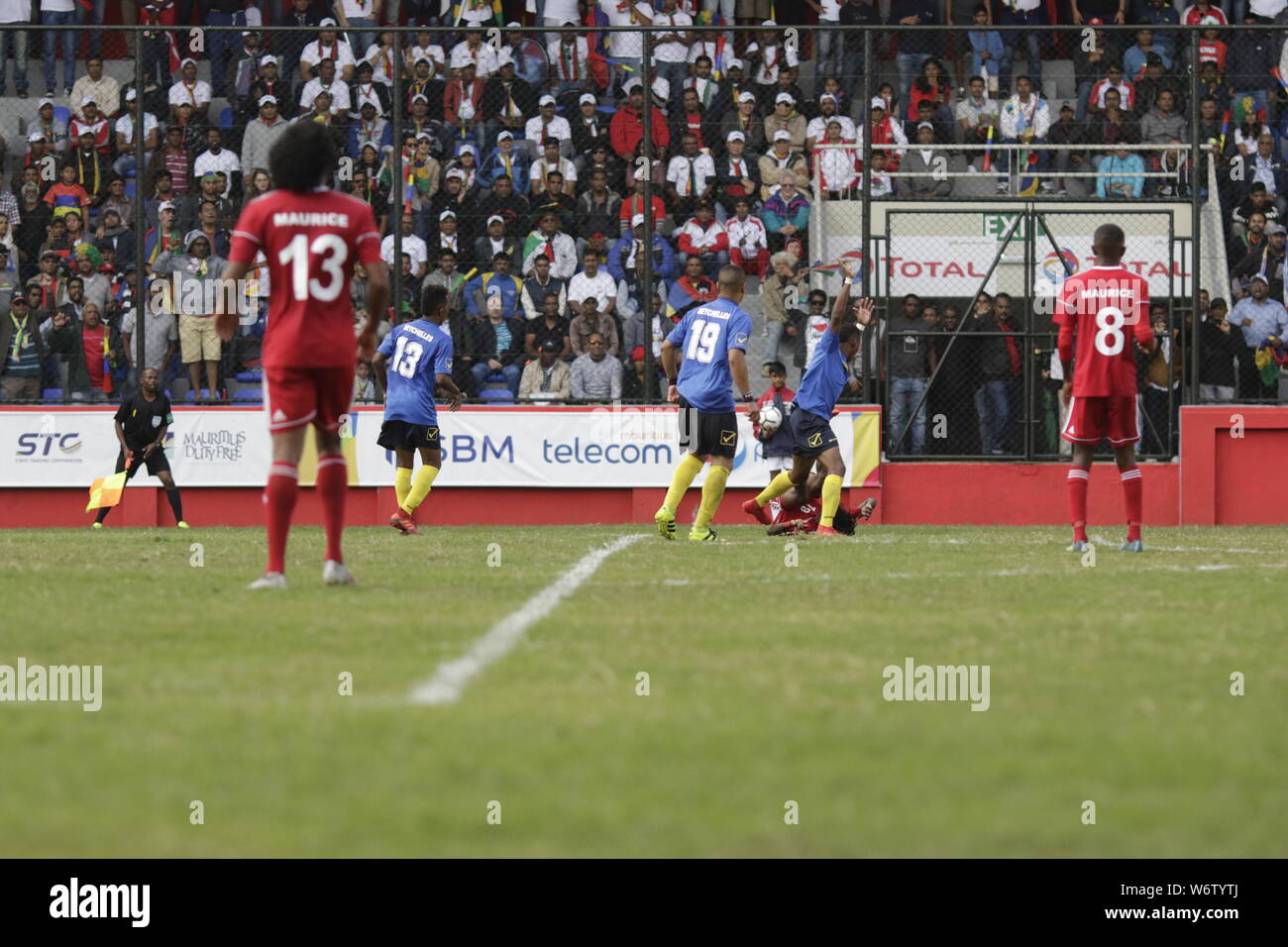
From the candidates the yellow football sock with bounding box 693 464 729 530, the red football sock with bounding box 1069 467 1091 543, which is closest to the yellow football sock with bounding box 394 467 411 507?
the yellow football sock with bounding box 693 464 729 530

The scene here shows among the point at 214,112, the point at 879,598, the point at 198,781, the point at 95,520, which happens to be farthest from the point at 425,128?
the point at 198,781

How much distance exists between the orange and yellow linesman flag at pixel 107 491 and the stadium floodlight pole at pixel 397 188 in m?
3.69

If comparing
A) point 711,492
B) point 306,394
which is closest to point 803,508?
point 711,492

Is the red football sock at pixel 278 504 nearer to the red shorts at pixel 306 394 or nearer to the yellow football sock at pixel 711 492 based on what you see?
the red shorts at pixel 306 394

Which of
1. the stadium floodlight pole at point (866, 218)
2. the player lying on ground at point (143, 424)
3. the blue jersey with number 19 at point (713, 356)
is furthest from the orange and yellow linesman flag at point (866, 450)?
the player lying on ground at point (143, 424)

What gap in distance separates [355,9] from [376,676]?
20.7m

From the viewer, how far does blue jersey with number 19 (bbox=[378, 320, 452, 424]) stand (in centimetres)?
1608

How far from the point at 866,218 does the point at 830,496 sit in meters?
5.70

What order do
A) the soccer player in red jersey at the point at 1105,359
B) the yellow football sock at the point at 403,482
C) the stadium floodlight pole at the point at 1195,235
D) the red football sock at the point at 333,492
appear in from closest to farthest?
1. the red football sock at the point at 333,492
2. the soccer player in red jersey at the point at 1105,359
3. the yellow football sock at the point at 403,482
4. the stadium floodlight pole at the point at 1195,235

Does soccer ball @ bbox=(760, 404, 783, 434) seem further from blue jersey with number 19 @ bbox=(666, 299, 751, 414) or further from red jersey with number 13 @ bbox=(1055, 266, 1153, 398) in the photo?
red jersey with number 13 @ bbox=(1055, 266, 1153, 398)

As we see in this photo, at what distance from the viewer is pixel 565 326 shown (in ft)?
67.9

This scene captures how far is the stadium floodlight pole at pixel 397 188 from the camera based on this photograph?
20.6 m

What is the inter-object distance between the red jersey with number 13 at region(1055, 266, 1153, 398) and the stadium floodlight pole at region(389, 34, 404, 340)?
372 inches
